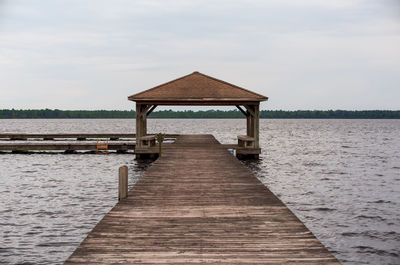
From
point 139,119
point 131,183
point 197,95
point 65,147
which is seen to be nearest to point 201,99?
point 197,95

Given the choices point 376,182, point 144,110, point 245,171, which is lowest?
point 376,182

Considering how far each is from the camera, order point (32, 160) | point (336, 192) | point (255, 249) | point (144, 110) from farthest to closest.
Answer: point (32, 160)
point (144, 110)
point (336, 192)
point (255, 249)

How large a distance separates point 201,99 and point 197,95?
1.45ft

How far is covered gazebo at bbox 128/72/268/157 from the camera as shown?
2573cm

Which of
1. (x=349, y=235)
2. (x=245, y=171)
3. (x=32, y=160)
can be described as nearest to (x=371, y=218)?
(x=349, y=235)

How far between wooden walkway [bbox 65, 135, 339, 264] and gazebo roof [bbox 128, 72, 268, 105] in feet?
43.5

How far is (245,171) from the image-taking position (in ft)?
50.2

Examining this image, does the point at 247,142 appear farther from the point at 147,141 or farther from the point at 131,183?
the point at 131,183

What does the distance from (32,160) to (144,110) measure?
35.6 feet

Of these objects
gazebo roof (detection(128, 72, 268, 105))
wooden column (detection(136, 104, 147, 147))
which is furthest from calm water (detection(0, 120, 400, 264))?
gazebo roof (detection(128, 72, 268, 105))

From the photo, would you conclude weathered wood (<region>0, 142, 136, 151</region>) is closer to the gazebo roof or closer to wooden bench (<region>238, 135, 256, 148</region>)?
the gazebo roof

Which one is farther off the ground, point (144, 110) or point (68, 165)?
point (144, 110)

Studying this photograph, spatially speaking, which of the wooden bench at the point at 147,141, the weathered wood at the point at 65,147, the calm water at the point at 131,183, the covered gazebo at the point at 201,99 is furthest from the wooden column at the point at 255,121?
the weathered wood at the point at 65,147

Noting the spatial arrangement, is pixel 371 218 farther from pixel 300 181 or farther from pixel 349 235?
pixel 300 181
